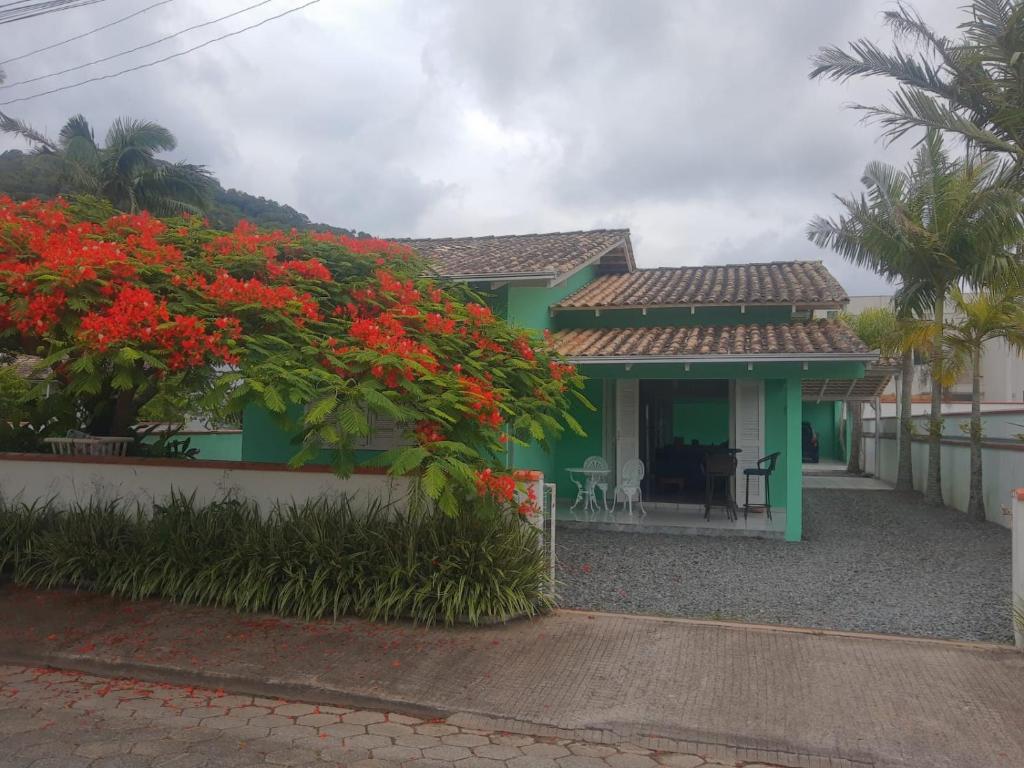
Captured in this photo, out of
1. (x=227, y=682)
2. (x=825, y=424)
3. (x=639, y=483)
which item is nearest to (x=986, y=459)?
(x=639, y=483)

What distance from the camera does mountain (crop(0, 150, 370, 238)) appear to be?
18.6 m

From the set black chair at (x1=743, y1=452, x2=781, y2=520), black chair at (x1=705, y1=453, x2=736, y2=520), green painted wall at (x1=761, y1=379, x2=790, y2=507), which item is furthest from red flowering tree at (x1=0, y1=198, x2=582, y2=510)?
green painted wall at (x1=761, y1=379, x2=790, y2=507)

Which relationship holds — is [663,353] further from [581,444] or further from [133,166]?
[133,166]

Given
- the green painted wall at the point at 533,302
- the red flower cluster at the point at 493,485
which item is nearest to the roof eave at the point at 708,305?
the green painted wall at the point at 533,302

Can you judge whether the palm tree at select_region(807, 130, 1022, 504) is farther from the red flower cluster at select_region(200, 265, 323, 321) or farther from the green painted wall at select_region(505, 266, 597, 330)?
the red flower cluster at select_region(200, 265, 323, 321)

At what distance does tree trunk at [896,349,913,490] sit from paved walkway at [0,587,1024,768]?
468 inches

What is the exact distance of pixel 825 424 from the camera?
31344 mm

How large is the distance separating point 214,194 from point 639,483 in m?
16.3

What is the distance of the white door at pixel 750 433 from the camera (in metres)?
11.7

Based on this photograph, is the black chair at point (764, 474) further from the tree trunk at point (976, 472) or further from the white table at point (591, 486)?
the tree trunk at point (976, 472)

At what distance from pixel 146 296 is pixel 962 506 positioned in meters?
13.4

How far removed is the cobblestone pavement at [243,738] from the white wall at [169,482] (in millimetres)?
2195

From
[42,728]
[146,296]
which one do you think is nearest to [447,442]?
[146,296]

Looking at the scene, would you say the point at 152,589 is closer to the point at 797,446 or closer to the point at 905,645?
the point at 905,645
